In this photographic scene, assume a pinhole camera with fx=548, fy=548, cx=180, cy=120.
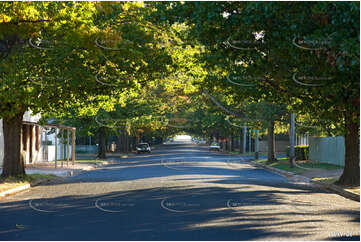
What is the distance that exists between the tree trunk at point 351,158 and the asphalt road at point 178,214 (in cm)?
193

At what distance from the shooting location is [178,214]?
1186 centimetres

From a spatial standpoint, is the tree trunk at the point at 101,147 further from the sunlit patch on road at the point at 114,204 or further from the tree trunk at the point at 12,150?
the sunlit patch on road at the point at 114,204

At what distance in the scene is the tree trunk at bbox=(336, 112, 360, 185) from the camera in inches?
768

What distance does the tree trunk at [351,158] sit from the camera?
19500 millimetres

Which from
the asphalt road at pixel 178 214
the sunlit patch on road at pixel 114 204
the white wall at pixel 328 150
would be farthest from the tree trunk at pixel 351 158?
the white wall at pixel 328 150

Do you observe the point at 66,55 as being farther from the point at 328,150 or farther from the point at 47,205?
the point at 328,150

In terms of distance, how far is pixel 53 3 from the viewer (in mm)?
16781

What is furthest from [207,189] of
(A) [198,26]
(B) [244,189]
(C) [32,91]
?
(C) [32,91]

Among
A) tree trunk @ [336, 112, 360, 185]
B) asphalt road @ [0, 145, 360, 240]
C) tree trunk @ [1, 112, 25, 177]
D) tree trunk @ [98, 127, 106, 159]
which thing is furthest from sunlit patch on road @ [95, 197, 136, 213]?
tree trunk @ [98, 127, 106, 159]

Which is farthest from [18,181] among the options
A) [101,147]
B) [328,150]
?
[101,147]

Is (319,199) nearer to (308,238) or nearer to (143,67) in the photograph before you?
(308,238)

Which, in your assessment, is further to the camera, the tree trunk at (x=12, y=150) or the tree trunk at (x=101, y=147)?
the tree trunk at (x=101, y=147)

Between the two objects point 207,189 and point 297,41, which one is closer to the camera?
point 297,41

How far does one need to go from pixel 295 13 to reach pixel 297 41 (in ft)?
3.08
